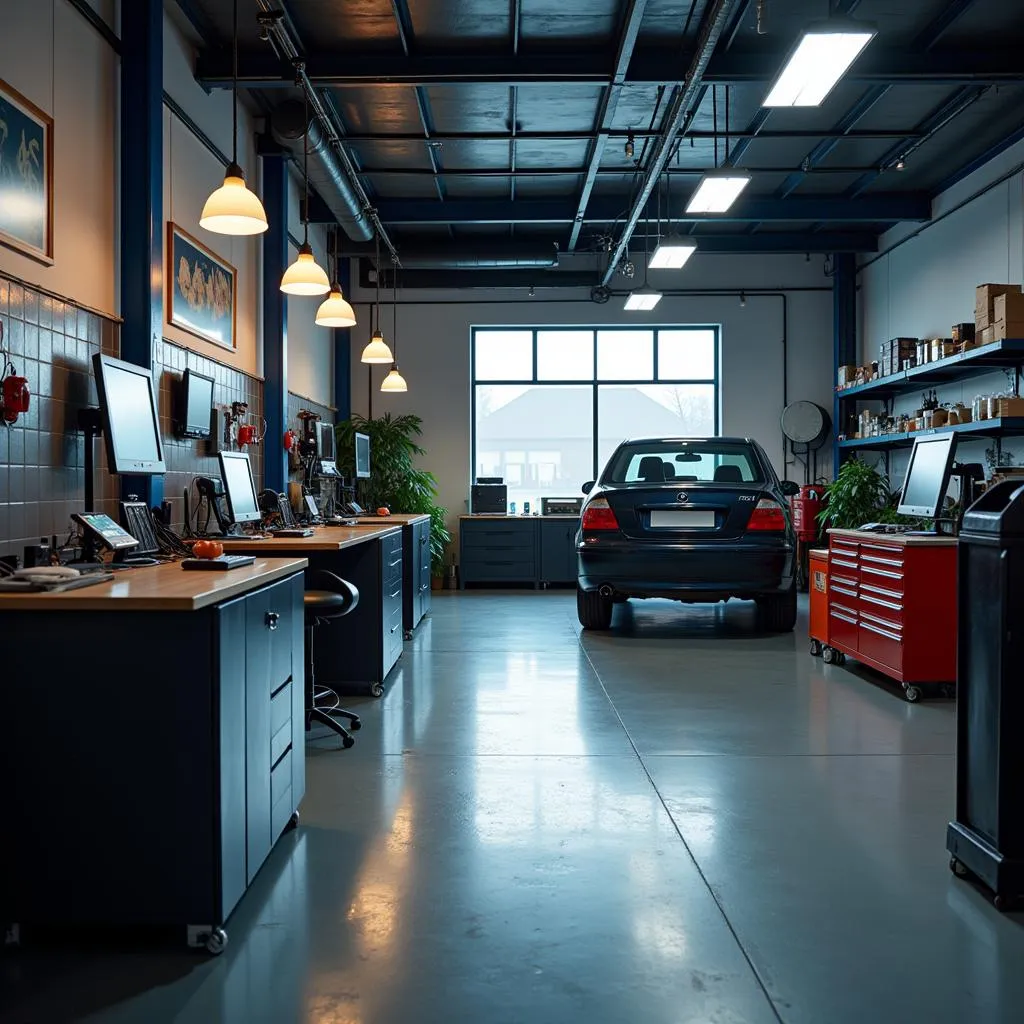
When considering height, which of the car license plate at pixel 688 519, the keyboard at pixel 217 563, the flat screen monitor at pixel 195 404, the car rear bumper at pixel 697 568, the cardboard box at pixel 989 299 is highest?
the cardboard box at pixel 989 299

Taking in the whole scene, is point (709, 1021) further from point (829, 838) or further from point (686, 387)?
point (686, 387)

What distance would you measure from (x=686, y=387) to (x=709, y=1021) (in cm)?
1011

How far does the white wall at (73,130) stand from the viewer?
12.4ft

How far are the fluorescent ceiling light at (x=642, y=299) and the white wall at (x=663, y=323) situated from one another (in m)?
1.49

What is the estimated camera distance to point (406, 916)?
2303 mm

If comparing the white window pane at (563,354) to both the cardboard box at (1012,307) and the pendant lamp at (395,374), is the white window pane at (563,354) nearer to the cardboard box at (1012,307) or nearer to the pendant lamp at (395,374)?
the pendant lamp at (395,374)

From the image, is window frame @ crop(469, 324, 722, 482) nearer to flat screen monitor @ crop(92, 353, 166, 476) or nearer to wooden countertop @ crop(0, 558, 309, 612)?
flat screen monitor @ crop(92, 353, 166, 476)

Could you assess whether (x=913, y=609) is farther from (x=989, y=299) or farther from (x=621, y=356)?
(x=621, y=356)

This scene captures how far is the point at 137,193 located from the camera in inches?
183

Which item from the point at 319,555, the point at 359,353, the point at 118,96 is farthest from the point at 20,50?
the point at 359,353

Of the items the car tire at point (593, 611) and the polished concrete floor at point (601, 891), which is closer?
the polished concrete floor at point (601, 891)

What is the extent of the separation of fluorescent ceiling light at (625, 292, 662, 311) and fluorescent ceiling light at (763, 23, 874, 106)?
4231mm

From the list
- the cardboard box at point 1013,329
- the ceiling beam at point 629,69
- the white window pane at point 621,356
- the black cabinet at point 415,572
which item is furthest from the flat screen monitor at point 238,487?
the white window pane at point 621,356

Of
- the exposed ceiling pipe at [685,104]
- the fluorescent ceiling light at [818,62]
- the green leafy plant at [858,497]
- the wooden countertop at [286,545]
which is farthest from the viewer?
the green leafy plant at [858,497]
